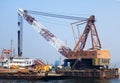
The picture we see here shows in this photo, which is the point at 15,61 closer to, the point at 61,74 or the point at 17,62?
the point at 17,62

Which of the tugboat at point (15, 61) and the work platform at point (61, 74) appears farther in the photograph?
the tugboat at point (15, 61)

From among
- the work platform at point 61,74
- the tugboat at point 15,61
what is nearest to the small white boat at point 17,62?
the tugboat at point 15,61

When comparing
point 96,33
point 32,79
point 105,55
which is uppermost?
point 96,33

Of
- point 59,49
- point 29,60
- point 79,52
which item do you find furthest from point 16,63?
point 79,52

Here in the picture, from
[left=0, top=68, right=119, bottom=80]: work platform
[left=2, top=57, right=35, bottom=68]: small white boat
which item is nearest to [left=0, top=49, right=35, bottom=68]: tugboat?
[left=2, top=57, right=35, bottom=68]: small white boat

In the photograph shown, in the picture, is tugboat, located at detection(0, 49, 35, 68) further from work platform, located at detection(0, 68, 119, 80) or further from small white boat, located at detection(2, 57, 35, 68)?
work platform, located at detection(0, 68, 119, 80)

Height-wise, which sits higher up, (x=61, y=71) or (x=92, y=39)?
(x=92, y=39)

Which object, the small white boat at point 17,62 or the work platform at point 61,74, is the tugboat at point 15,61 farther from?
the work platform at point 61,74

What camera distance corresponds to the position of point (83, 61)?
408ft

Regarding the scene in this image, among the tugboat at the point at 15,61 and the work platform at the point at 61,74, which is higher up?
the tugboat at the point at 15,61

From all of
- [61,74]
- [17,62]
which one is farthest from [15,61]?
[61,74]

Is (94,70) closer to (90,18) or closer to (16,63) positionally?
(90,18)

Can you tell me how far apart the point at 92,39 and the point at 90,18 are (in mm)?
8203

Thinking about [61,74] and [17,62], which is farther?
[17,62]
